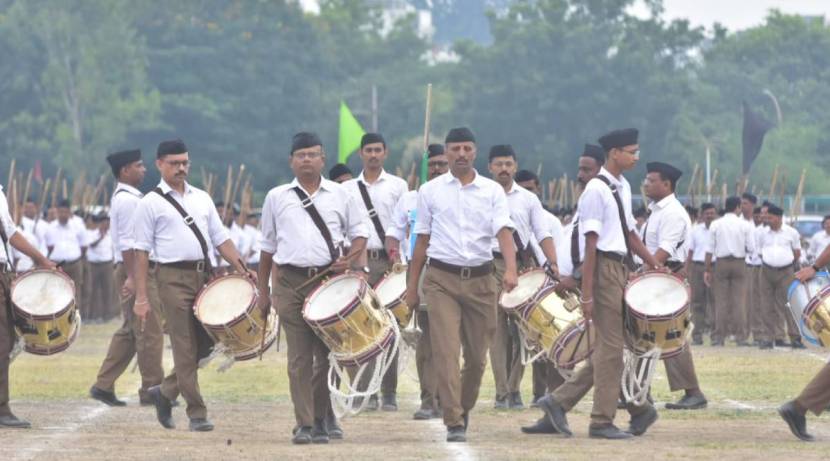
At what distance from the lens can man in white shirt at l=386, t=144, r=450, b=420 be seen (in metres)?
18.6

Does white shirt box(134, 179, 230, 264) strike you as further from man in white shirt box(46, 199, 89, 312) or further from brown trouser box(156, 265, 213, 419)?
man in white shirt box(46, 199, 89, 312)

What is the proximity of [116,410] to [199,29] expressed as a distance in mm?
87216

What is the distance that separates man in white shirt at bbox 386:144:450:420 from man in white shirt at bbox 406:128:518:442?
87.1 inches

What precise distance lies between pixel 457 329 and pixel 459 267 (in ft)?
1.37

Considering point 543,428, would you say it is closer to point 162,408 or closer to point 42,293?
point 162,408

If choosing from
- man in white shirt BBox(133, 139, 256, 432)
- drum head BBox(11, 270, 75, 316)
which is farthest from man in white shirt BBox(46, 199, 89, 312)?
man in white shirt BBox(133, 139, 256, 432)

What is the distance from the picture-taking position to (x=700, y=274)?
33344 millimetres

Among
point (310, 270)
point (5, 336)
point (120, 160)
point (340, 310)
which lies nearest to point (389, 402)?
point (120, 160)

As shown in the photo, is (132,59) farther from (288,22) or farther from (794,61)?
(794,61)

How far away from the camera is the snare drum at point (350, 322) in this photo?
51.0ft

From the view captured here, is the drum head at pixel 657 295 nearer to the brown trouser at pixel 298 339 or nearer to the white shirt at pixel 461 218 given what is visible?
the white shirt at pixel 461 218

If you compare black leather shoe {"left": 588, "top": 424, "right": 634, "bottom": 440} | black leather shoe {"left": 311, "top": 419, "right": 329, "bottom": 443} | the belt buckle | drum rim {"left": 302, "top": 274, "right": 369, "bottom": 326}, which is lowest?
black leather shoe {"left": 588, "top": 424, "right": 634, "bottom": 440}

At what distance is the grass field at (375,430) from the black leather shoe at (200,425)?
73 millimetres

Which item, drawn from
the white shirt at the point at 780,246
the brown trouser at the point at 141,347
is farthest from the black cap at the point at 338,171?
the white shirt at the point at 780,246
